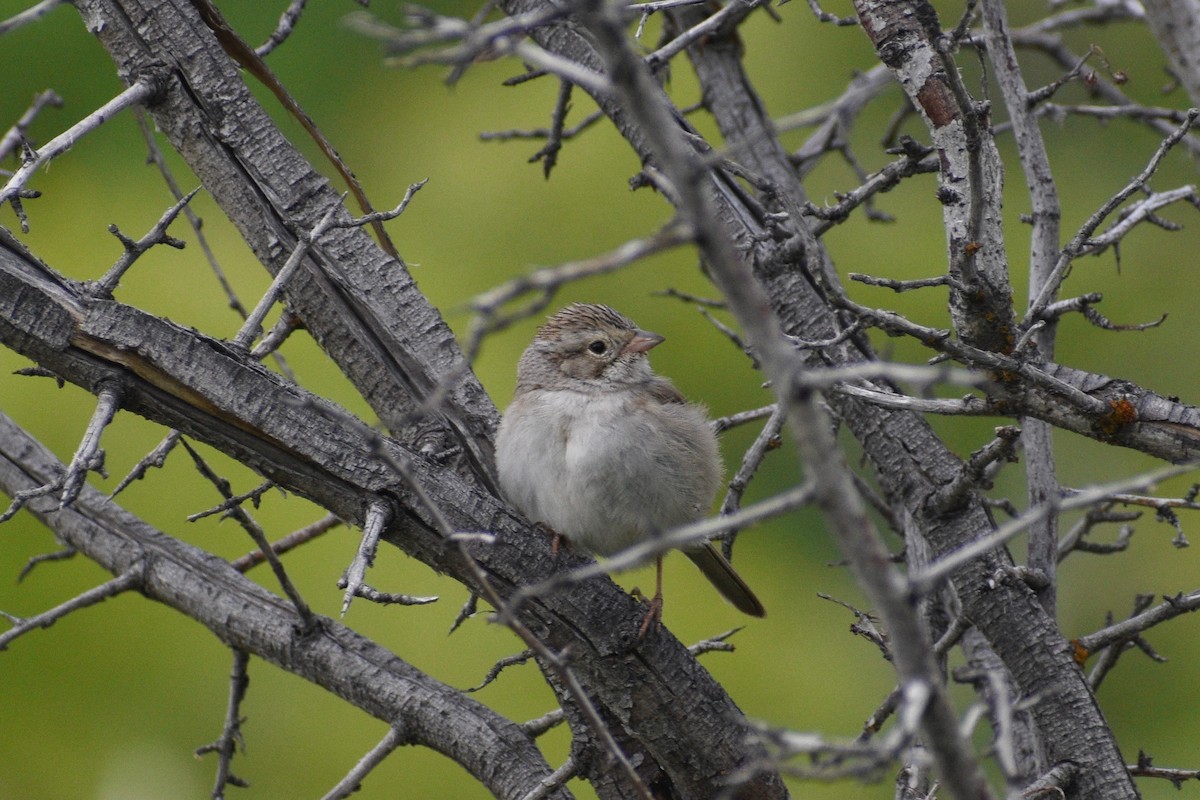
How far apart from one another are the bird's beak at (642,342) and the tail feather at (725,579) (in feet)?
2.57

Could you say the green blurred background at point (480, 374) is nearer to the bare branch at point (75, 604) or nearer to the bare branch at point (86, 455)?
the bare branch at point (75, 604)

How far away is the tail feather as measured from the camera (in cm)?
453

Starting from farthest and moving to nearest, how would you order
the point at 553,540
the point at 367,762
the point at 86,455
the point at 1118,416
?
1. the point at 367,762
2. the point at 553,540
3. the point at 1118,416
4. the point at 86,455

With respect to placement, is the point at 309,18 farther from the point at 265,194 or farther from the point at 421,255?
the point at 265,194

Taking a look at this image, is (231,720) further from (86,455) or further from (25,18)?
(25,18)

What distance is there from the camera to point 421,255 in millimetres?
7820

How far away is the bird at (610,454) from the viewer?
13.4 feet

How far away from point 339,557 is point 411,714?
344 centimetres

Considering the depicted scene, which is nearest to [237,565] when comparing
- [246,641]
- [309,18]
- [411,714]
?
[246,641]

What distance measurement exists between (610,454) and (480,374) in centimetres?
342

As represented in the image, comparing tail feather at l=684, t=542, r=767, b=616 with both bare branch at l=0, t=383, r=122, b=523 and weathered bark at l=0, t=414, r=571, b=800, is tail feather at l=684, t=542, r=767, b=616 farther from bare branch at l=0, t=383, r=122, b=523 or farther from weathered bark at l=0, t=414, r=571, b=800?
bare branch at l=0, t=383, r=122, b=523

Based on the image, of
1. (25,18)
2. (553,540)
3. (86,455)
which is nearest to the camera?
(25,18)

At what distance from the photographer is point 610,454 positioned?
415 centimetres

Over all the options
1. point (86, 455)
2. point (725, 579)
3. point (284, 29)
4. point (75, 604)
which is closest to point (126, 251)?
point (86, 455)
